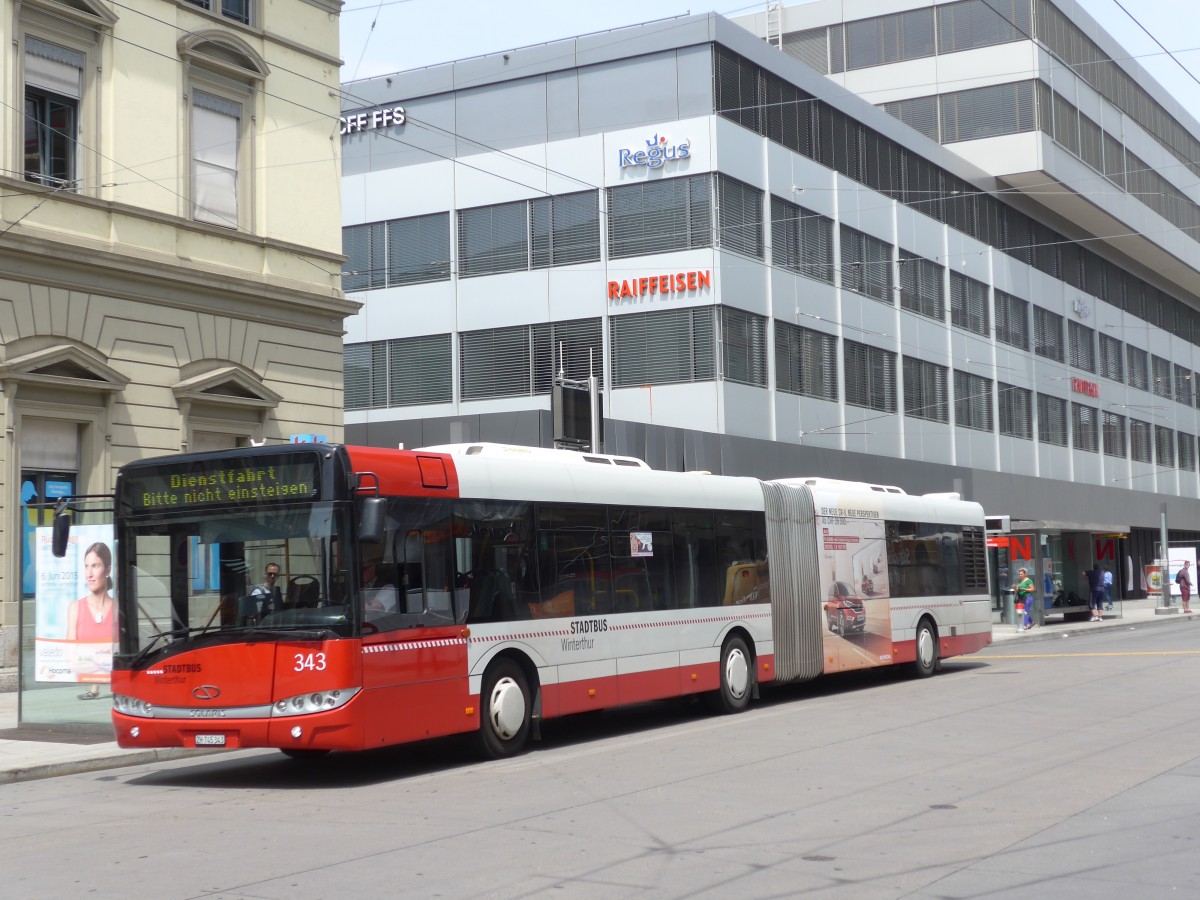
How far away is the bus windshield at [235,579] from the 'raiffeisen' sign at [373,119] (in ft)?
95.8

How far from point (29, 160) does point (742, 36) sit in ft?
68.3

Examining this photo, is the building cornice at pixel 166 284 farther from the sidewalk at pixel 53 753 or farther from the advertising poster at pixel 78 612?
the sidewalk at pixel 53 753

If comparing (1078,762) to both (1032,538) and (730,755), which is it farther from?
(1032,538)

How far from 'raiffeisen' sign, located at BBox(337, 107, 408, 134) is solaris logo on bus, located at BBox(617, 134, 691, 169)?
7.41 m

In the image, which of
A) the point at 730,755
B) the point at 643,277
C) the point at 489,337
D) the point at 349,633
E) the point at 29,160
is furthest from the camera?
the point at 489,337

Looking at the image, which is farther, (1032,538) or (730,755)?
(1032,538)

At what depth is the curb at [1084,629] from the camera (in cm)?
3328

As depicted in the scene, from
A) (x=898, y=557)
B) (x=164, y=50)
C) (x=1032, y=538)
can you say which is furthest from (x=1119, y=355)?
(x=164, y=50)

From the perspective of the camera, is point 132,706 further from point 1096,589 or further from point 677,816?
point 1096,589

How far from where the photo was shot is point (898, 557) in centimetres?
2158

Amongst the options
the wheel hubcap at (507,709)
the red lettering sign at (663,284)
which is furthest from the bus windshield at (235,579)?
the red lettering sign at (663,284)

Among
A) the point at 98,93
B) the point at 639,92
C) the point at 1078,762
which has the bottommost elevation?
the point at 1078,762

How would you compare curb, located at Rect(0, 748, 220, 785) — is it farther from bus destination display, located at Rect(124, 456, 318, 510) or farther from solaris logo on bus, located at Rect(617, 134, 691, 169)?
solaris logo on bus, located at Rect(617, 134, 691, 169)

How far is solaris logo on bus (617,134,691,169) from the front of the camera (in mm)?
35219
